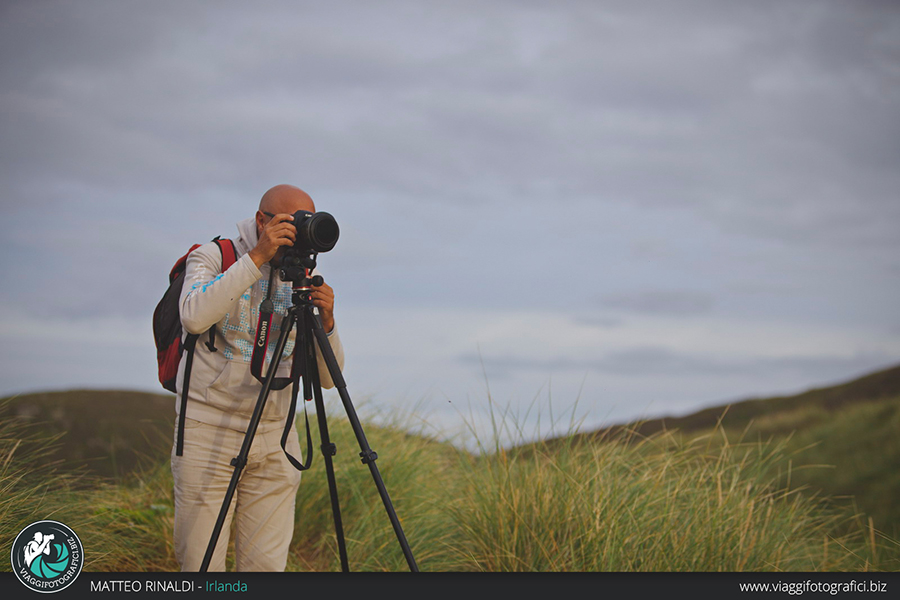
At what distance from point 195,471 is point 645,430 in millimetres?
4353

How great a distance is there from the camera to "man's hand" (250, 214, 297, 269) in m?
2.85

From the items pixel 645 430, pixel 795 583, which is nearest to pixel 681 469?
pixel 645 430

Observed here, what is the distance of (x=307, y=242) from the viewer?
2865 millimetres

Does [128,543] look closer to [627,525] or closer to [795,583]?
[627,525]

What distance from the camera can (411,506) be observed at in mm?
5301

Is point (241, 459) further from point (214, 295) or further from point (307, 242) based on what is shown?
point (307, 242)

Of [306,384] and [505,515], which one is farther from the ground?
[306,384]

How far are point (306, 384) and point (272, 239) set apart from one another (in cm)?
75

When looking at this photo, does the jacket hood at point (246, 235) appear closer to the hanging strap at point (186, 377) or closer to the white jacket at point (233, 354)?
the white jacket at point (233, 354)

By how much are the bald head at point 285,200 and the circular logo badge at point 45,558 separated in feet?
6.41

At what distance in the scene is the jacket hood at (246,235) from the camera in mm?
3230

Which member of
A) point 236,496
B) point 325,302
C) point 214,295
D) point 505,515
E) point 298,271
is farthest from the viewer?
point 505,515

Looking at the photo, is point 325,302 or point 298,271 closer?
point 298,271

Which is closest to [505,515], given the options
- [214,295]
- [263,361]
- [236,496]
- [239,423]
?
[236,496]
